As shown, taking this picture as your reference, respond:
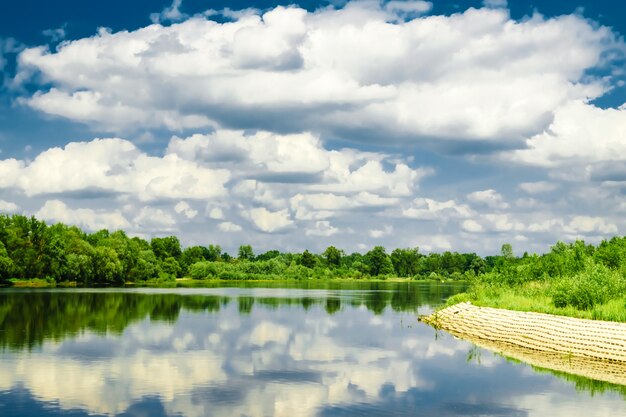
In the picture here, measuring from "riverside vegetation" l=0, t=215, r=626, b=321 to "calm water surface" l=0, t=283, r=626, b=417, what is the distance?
842 cm

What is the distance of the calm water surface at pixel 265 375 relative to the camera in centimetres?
1972

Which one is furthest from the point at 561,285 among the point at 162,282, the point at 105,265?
the point at 162,282

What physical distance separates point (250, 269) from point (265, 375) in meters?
152

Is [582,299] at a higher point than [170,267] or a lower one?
lower

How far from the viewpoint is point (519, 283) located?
58.5 metres

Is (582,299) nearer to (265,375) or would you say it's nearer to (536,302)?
(536,302)

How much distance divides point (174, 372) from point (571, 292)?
83.8ft

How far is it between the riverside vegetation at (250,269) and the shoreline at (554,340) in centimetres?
217

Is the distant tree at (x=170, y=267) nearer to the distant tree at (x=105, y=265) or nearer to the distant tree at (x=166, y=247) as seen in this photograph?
the distant tree at (x=166, y=247)

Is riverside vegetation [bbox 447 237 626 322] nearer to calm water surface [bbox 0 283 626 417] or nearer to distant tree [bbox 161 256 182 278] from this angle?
calm water surface [bbox 0 283 626 417]

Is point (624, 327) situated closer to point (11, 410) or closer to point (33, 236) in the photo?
point (11, 410)

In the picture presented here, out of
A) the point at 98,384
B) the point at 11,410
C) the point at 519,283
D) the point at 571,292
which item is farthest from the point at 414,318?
the point at 11,410

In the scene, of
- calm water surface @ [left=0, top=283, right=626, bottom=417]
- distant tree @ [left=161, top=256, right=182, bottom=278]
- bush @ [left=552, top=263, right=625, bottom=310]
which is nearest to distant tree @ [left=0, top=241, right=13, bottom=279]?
distant tree @ [left=161, top=256, right=182, bottom=278]

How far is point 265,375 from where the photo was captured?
2530 cm
